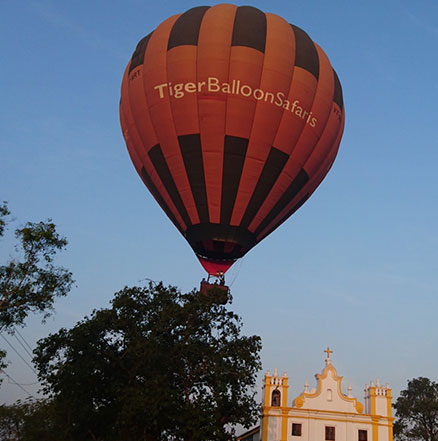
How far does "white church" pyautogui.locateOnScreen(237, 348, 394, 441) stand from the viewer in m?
33.0

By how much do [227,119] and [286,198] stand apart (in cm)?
548

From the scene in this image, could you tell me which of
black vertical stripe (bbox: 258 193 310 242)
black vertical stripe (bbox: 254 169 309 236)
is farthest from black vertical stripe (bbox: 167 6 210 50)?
black vertical stripe (bbox: 258 193 310 242)

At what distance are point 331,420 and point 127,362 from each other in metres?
15.0

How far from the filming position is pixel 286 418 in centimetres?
3319

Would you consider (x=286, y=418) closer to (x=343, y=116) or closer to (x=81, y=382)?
(x=81, y=382)

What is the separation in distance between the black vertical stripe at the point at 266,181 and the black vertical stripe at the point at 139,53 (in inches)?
353

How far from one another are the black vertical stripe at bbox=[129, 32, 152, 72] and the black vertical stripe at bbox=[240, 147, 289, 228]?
29.4ft

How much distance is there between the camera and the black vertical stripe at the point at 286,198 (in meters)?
28.7

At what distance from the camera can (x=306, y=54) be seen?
2842 centimetres

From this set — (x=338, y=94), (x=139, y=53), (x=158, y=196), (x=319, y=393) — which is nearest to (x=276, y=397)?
(x=319, y=393)

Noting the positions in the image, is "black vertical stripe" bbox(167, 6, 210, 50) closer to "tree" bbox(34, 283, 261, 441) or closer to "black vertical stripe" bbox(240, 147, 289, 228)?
"black vertical stripe" bbox(240, 147, 289, 228)

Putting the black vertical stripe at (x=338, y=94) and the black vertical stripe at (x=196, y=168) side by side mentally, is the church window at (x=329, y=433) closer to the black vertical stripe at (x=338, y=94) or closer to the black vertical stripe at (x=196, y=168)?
the black vertical stripe at (x=196, y=168)

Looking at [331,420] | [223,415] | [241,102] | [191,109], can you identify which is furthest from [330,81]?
[331,420]

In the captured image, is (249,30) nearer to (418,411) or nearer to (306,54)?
(306,54)
